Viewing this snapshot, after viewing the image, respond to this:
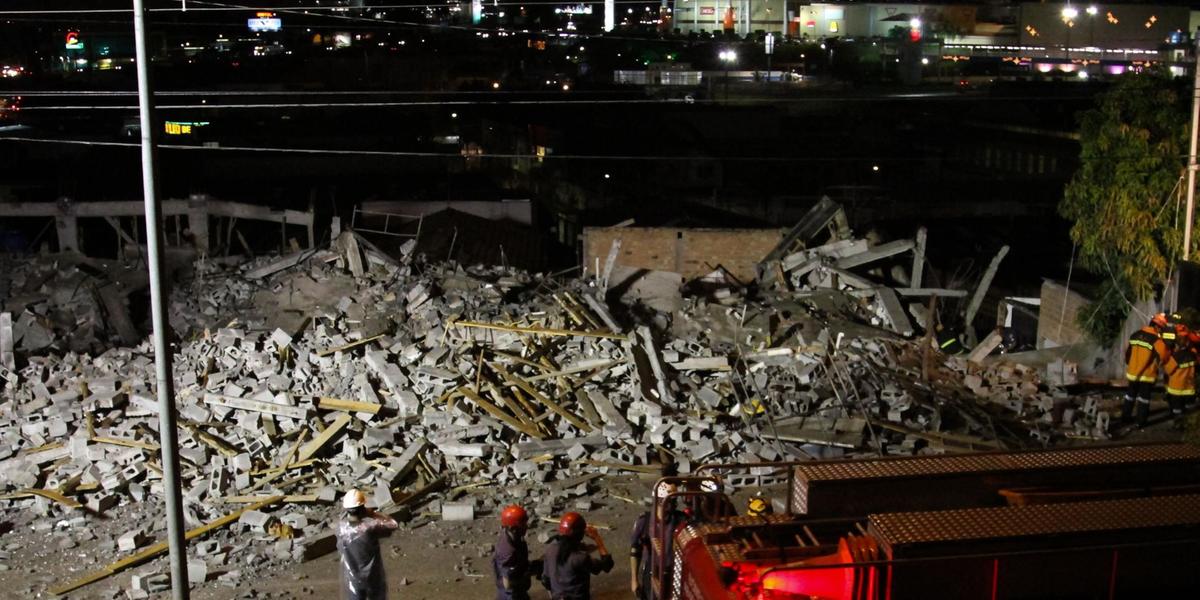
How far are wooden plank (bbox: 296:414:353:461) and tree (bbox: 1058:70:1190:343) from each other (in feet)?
38.4

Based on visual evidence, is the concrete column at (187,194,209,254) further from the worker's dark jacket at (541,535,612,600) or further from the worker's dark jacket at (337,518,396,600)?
the worker's dark jacket at (541,535,612,600)

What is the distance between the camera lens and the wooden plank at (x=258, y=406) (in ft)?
45.4

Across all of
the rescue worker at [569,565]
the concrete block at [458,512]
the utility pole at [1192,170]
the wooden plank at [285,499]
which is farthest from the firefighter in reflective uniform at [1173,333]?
the wooden plank at [285,499]

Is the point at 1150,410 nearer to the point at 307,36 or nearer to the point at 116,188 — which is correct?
the point at 116,188

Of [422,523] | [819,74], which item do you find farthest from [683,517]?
[819,74]

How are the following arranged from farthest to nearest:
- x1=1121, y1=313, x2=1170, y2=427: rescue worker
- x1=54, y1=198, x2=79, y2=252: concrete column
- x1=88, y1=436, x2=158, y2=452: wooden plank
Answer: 1. x1=54, y1=198, x2=79, y2=252: concrete column
2. x1=1121, y1=313, x2=1170, y2=427: rescue worker
3. x1=88, y1=436, x2=158, y2=452: wooden plank

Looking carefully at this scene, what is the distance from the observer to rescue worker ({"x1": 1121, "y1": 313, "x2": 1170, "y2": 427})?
14078mm

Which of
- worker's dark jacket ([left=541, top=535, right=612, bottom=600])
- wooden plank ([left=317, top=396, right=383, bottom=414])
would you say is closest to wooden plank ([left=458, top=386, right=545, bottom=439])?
wooden plank ([left=317, top=396, right=383, bottom=414])

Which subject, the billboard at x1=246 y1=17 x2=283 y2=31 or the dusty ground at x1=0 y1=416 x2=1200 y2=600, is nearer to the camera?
the dusty ground at x1=0 y1=416 x2=1200 y2=600

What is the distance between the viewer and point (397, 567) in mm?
10953

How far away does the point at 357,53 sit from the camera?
210 feet

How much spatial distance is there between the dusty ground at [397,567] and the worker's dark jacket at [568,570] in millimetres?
1857

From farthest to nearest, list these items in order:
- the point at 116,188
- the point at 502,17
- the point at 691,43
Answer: the point at 502,17 → the point at 691,43 → the point at 116,188

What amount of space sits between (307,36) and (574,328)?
6261cm
